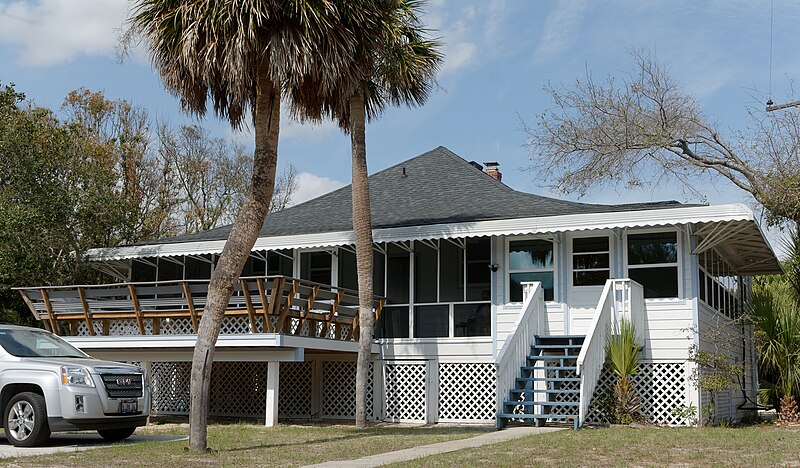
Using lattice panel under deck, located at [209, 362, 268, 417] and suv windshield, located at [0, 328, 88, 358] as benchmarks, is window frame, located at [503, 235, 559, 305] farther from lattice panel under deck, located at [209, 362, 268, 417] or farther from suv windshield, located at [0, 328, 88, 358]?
suv windshield, located at [0, 328, 88, 358]

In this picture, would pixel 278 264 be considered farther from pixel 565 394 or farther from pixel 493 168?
pixel 565 394

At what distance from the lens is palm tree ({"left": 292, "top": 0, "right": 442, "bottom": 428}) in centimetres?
1609

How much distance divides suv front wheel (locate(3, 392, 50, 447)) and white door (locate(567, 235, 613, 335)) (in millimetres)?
9886

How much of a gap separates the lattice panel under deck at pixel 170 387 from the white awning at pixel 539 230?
2762 millimetres

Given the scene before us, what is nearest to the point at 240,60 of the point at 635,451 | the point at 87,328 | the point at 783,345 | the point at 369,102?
the point at 369,102

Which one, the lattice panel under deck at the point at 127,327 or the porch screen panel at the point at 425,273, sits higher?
the porch screen panel at the point at 425,273

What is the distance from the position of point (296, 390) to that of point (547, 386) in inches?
241

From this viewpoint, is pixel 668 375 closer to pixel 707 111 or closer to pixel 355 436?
pixel 355 436

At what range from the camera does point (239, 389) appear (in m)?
21.0

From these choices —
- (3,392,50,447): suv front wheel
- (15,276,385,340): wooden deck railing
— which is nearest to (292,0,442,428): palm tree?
(15,276,385,340): wooden deck railing

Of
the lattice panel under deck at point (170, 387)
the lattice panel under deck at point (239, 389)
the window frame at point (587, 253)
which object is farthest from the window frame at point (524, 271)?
the lattice panel under deck at point (170, 387)

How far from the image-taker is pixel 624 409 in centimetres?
1605

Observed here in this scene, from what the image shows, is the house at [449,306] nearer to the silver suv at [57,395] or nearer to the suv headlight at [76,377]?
the silver suv at [57,395]

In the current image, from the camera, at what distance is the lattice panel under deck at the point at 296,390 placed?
20.1m
